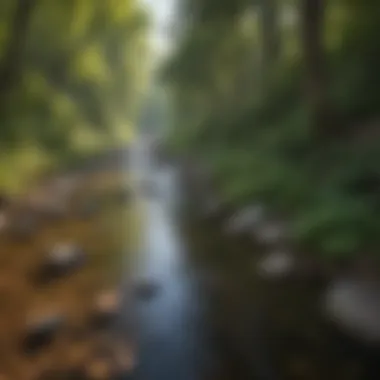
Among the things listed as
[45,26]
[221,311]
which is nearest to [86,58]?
[45,26]

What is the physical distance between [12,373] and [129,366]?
24 cm

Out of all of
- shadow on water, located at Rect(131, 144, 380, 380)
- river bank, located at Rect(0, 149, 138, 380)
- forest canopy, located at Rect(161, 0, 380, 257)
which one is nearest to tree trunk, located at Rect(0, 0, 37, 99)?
river bank, located at Rect(0, 149, 138, 380)

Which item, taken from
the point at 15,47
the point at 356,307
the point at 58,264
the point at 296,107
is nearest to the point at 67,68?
the point at 15,47

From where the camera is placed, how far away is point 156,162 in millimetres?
1708

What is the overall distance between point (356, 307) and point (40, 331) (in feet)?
2.39

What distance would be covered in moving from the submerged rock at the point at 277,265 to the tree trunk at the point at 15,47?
870mm

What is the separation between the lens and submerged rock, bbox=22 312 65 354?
120 cm

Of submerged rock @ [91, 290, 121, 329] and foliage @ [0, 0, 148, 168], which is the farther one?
foliage @ [0, 0, 148, 168]

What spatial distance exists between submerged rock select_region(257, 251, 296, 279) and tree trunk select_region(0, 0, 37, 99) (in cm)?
87

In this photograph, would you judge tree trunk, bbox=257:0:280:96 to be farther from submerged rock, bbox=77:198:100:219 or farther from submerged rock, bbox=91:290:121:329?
submerged rock, bbox=91:290:121:329

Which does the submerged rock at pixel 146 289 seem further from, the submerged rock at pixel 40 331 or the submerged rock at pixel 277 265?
the submerged rock at pixel 277 265

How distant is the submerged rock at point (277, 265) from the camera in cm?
140

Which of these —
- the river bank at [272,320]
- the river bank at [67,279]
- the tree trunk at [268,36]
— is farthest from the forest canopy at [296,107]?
the river bank at [67,279]

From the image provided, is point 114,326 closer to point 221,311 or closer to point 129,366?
point 129,366
